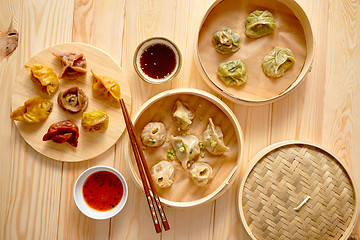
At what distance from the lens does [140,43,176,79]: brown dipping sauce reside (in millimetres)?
2439

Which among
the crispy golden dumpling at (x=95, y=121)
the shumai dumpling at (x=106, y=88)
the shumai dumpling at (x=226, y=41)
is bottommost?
the crispy golden dumpling at (x=95, y=121)

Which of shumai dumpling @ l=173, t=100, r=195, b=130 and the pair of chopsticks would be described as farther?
shumai dumpling @ l=173, t=100, r=195, b=130

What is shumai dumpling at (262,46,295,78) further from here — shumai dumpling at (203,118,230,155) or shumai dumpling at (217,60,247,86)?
shumai dumpling at (203,118,230,155)

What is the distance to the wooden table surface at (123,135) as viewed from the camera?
2.54m

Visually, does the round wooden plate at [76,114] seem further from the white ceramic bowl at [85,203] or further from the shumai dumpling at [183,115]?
the shumai dumpling at [183,115]

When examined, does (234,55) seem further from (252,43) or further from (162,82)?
(162,82)

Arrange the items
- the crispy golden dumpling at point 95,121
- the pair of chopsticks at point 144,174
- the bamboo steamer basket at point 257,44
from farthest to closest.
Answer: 1. the bamboo steamer basket at point 257,44
2. the crispy golden dumpling at point 95,121
3. the pair of chopsticks at point 144,174

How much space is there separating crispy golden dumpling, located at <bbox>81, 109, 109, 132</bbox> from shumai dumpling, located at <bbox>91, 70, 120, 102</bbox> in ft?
0.39

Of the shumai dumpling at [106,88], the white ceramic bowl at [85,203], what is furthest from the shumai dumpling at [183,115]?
the white ceramic bowl at [85,203]

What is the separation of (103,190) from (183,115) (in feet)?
2.62

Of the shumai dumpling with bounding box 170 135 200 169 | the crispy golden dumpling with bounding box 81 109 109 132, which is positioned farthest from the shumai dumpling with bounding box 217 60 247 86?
the crispy golden dumpling with bounding box 81 109 109 132

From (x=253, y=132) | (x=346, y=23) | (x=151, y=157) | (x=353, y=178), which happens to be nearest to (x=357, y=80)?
(x=346, y=23)

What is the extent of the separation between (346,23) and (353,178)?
1.23 meters

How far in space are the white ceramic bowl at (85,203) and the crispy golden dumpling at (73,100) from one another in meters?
0.45
